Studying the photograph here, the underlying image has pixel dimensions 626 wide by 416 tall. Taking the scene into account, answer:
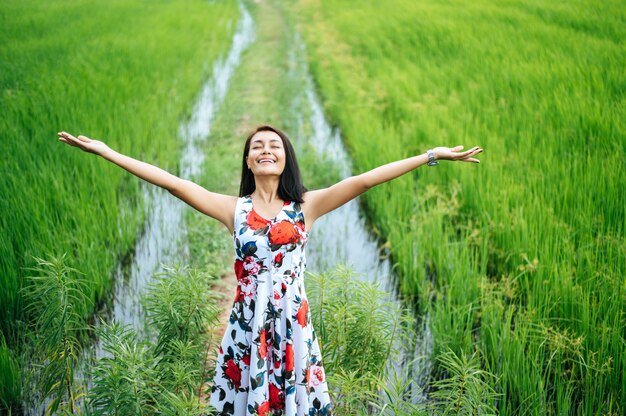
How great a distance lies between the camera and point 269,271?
5.90 feet

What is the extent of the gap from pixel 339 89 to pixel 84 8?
140 inches

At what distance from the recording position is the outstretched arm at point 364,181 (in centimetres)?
188

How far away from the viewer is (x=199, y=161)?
5.29m

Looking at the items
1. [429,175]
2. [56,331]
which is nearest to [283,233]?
[56,331]

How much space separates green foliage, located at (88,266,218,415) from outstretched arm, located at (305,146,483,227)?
1.78 feet

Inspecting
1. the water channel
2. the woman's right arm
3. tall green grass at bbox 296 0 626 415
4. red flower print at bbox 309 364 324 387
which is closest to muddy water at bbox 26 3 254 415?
the water channel

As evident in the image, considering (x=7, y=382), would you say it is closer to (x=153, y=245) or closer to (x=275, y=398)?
(x=275, y=398)

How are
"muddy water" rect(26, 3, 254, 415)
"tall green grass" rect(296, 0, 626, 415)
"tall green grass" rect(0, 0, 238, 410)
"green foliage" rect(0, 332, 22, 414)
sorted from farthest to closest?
1. "tall green grass" rect(0, 0, 238, 410)
2. "muddy water" rect(26, 3, 254, 415)
3. "tall green grass" rect(296, 0, 626, 415)
4. "green foliage" rect(0, 332, 22, 414)

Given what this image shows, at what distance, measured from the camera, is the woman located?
1805 millimetres

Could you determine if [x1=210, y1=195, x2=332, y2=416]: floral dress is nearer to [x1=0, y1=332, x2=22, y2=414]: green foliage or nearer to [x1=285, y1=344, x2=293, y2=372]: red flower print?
[x1=285, y1=344, x2=293, y2=372]: red flower print

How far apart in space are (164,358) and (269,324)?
55 cm

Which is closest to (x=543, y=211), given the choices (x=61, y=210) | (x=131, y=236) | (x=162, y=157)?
(x=131, y=236)

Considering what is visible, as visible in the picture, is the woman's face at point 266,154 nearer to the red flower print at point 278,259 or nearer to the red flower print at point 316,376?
the red flower print at point 278,259

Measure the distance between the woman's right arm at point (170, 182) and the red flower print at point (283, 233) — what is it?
18cm
